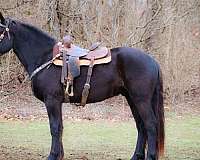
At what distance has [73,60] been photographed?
224 inches

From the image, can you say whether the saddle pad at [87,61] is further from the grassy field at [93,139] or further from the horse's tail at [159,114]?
the grassy field at [93,139]

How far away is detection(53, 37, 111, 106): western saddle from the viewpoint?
5633 mm

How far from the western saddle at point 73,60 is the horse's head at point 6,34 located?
A: 59 cm

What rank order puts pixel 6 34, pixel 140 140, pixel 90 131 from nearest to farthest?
pixel 6 34 < pixel 140 140 < pixel 90 131

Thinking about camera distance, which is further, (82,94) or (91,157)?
(91,157)

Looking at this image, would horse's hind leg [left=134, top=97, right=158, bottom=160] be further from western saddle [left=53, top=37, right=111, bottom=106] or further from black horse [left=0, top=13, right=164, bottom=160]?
western saddle [left=53, top=37, right=111, bottom=106]

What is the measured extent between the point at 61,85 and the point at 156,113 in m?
1.29

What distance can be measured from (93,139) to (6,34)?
15.3 feet

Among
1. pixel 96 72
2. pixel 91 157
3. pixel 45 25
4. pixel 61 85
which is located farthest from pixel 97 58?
pixel 45 25

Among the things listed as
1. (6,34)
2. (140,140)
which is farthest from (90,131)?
(6,34)

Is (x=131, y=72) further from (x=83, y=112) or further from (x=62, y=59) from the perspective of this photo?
(x=83, y=112)

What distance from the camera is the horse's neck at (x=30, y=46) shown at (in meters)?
5.80

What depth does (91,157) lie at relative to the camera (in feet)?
22.9

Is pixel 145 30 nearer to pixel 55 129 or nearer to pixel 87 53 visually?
pixel 87 53
